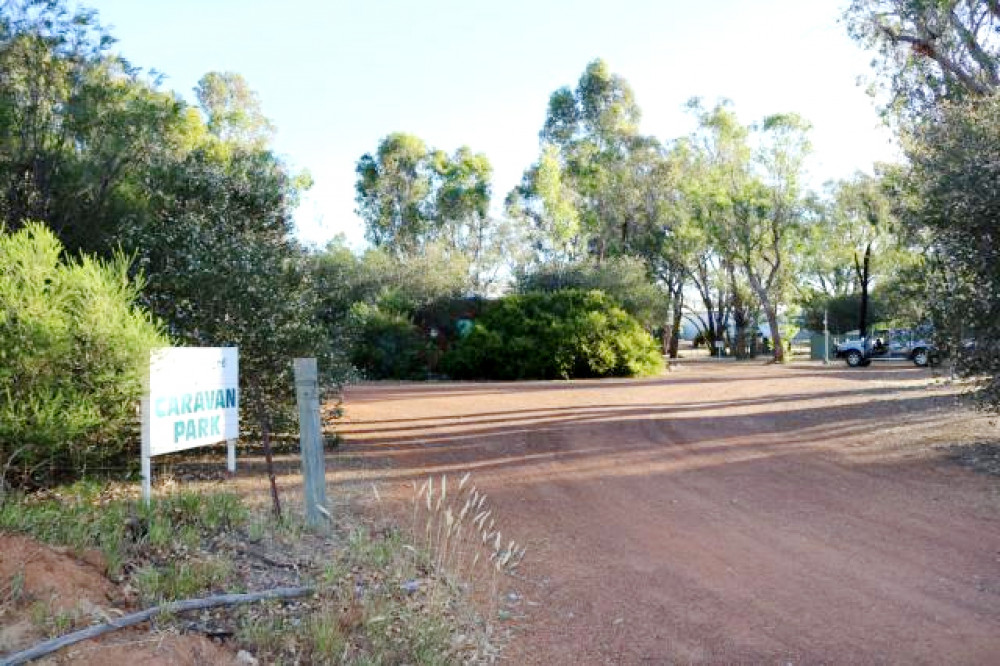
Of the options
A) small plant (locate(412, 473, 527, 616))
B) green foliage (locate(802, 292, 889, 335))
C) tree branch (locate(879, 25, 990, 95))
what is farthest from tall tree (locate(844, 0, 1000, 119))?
green foliage (locate(802, 292, 889, 335))

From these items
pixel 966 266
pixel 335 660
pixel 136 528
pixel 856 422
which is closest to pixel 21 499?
pixel 136 528

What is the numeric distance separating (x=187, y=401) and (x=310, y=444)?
156 centimetres

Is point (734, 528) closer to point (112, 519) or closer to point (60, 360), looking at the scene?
point (112, 519)

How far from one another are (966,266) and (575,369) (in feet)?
76.8

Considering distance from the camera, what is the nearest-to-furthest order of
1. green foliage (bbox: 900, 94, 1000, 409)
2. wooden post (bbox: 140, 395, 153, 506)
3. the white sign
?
wooden post (bbox: 140, 395, 153, 506) < the white sign < green foliage (bbox: 900, 94, 1000, 409)

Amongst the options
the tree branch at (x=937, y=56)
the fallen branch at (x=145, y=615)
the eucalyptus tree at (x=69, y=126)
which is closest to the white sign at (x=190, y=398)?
the fallen branch at (x=145, y=615)

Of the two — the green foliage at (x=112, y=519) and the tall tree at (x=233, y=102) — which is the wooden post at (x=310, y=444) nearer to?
the green foliage at (x=112, y=519)

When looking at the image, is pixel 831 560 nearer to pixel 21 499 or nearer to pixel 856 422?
pixel 21 499

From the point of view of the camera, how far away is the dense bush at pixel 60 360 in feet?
22.2

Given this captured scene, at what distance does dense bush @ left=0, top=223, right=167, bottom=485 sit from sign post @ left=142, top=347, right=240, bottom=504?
0.20m

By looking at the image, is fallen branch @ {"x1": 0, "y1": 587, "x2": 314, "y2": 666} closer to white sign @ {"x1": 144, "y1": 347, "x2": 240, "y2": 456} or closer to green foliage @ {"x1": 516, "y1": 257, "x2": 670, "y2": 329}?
white sign @ {"x1": 144, "y1": 347, "x2": 240, "y2": 456}

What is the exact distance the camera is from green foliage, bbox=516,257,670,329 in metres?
39.5

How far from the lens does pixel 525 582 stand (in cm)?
645

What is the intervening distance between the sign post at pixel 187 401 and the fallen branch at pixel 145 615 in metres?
1.90
